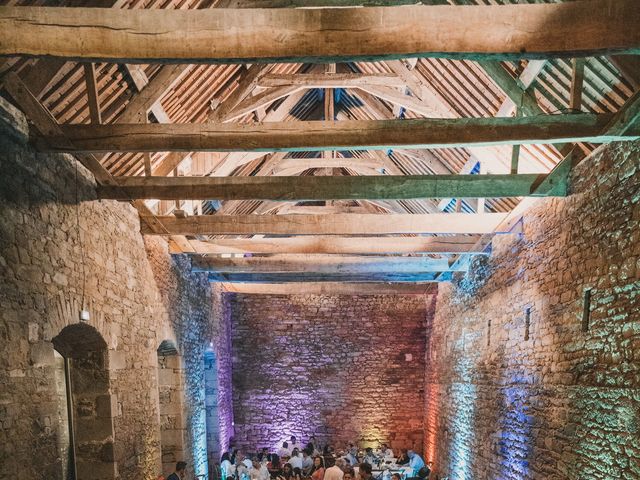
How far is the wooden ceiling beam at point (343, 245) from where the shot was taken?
25.8ft

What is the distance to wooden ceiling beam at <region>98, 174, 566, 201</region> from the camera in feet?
17.2

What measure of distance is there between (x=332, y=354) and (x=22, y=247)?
10.7 metres

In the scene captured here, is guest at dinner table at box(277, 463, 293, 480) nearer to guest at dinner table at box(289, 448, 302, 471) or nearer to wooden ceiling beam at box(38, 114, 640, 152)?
guest at dinner table at box(289, 448, 302, 471)

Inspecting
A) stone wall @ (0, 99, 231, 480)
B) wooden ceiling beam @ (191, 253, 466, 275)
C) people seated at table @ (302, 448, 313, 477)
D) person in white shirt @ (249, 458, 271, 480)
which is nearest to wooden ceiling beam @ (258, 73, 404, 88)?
stone wall @ (0, 99, 231, 480)

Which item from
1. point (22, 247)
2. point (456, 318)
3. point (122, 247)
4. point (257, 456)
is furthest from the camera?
point (257, 456)

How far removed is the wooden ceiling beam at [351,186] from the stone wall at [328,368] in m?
8.81

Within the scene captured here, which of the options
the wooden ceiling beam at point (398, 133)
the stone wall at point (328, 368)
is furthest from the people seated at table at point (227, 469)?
the wooden ceiling beam at point (398, 133)

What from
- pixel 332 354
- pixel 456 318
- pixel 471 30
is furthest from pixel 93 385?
pixel 332 354

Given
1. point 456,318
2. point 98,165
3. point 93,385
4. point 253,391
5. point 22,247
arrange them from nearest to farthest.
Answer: point 22,247 → point 98,165 → point 93,385 → point 456,318 → point 253,391

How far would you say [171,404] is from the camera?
8672 millimetres

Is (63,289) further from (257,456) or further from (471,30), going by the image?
(257,456)

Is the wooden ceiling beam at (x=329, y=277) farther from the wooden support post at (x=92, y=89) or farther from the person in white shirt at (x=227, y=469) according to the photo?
the wooden support post at (x=92, y=89)

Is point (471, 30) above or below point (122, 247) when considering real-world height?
above

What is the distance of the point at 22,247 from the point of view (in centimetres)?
403
